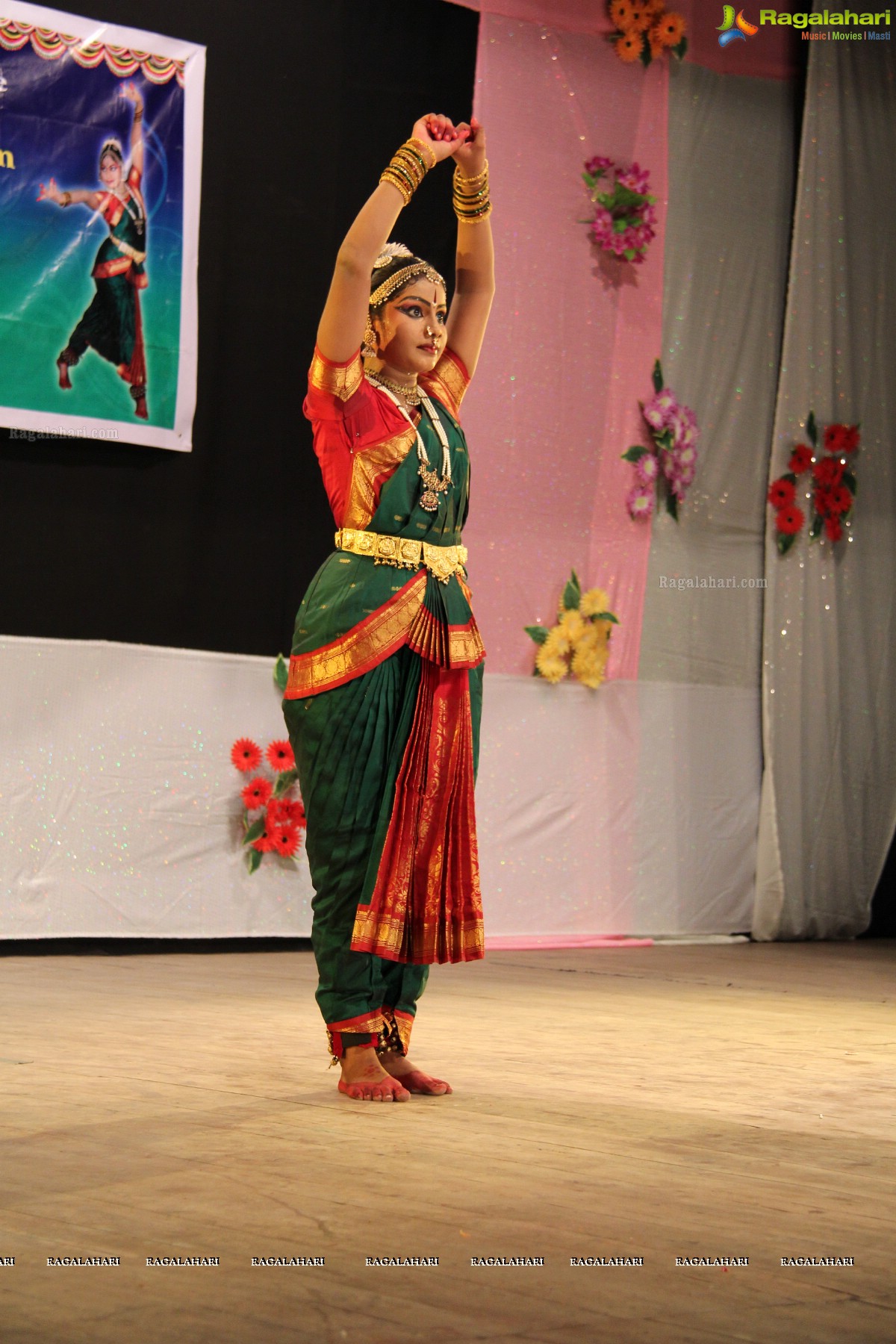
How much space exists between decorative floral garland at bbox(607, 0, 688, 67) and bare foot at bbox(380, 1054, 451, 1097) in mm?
4075

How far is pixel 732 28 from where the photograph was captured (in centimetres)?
597

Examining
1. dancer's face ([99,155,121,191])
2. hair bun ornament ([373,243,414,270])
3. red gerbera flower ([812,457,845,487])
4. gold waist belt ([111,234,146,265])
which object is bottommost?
red gerbera flower ([812,457,845,487])

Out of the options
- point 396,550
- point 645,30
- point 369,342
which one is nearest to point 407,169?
point 369,342

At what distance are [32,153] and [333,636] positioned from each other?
2.43 m

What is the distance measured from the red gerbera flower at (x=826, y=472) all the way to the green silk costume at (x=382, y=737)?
3.61 m

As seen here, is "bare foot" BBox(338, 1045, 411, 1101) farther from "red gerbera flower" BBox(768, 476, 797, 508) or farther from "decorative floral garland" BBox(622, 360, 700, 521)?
"red gerbera flower" BBox(768, 476, 797, 508)

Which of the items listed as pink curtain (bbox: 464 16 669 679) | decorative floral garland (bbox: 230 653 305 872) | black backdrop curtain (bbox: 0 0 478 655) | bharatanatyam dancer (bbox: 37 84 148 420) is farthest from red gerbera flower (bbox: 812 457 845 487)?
bharatanatyam dancer (bbox: 37 84 148 420)

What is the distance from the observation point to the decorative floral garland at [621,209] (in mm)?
5613

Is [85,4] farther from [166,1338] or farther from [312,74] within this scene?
[166,1338]

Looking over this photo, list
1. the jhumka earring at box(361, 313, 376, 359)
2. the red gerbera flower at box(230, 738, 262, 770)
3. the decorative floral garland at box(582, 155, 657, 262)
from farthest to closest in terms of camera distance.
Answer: the decorative floral garland at box(582, 155, 657, 262) → the red gerbera flower at box(230, 738, 262, 770) → the jhumka earring at box(361, 313, 376, 359)

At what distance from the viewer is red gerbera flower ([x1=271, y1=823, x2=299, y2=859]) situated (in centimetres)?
491

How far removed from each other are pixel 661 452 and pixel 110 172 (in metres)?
2.14

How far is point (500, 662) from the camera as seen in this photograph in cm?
545

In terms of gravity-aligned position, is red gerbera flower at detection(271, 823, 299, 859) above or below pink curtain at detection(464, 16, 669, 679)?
below
